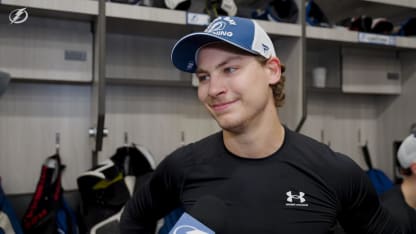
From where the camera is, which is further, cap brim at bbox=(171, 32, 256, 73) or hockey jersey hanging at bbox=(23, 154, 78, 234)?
hockey jersey hanging at bbox=(23, 154, 78, 234)

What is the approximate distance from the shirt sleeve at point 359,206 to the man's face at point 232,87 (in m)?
0.25

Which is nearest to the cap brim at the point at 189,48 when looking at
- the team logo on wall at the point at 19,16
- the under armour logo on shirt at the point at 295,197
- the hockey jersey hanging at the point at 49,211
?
the under armour logo on shirt at the point at 295,197

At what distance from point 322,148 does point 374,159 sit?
1.93 meters

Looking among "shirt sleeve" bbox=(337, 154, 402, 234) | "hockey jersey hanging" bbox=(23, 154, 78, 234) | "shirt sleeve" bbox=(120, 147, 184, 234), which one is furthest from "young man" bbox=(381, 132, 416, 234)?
"hockey jersey hanging" bbox=(23, 154, 78, 234)

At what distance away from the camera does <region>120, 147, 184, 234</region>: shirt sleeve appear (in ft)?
3.14

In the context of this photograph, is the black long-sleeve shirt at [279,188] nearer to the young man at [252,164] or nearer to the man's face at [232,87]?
the young man at [252,164]

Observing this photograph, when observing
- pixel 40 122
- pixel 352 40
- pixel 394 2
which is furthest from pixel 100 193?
pixel 394 2

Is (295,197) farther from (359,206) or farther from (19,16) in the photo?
(19,16)

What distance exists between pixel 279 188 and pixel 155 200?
1.10 ft

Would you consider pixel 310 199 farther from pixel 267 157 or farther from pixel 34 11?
pixel 34 11

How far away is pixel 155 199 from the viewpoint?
1.00 m

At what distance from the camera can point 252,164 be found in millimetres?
862

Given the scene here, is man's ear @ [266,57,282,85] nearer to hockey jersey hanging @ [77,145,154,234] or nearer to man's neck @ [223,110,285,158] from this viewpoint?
man's neck @ [223,110,285,158]

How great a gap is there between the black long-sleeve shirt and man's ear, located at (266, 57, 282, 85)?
5.3 inches
